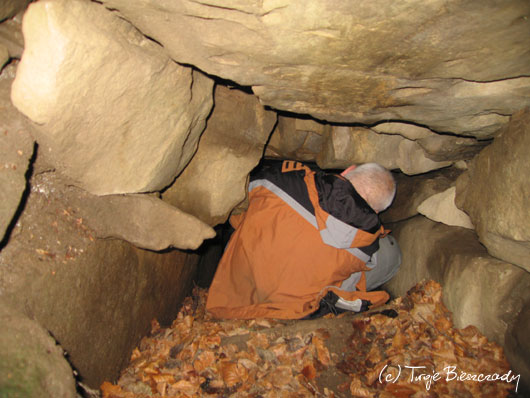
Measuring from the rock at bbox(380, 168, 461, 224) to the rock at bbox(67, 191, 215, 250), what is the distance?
2952 millimetres

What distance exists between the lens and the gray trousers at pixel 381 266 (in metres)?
3.92

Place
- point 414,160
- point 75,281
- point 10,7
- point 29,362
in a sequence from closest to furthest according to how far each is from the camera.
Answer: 1. point 29,362
2. point 10,7
3. point 75,281
4. point 414,160

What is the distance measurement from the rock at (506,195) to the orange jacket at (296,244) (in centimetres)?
93

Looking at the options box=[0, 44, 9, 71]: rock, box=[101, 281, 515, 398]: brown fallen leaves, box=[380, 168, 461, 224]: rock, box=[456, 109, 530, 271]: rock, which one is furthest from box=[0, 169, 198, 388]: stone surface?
box=[380, 168, 461, 224]: rock

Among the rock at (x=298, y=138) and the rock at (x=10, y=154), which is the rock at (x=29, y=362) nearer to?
the rock at (x=10, y=154)

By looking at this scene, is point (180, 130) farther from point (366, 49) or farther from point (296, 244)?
point (296, 244)

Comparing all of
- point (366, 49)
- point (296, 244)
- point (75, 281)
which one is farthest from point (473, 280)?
point (75, 281)

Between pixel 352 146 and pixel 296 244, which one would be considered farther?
pixel 352 146

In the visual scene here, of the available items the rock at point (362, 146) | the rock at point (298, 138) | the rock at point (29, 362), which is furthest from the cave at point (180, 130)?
the rock at point (298, 138)

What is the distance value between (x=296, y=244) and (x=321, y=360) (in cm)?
118

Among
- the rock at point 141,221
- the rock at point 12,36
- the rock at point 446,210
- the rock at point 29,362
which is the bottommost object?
the rock at point 29,362

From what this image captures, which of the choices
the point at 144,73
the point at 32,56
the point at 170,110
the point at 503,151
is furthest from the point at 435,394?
the point at 32,56

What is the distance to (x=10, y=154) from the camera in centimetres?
161

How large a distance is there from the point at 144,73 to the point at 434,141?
277cm
